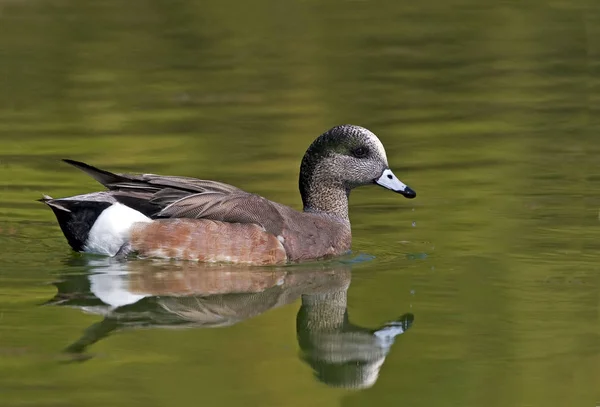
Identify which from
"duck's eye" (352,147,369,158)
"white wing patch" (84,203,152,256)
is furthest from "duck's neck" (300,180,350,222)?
"white wing patch" (84,203,152,256)

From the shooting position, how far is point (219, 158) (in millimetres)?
11672

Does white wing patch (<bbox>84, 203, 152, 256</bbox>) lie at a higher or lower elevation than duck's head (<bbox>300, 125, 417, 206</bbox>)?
lower

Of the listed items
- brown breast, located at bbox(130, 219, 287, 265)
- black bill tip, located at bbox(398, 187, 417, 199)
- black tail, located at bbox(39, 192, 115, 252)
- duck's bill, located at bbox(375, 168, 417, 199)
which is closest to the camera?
brown breast, located at bbox(130, 219, 287, 265)

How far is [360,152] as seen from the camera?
9016mm

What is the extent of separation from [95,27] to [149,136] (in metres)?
6.92

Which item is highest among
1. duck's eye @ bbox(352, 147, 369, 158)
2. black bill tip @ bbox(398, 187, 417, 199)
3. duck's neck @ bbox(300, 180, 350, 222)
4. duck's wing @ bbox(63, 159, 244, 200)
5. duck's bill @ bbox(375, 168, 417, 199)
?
duck's eye @ bbox(352, 147, 369, 158)

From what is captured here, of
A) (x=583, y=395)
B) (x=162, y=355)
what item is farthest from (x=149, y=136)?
(x=583, y=395)

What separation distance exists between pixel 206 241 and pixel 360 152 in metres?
1.20

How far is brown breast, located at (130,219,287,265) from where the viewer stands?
8523 millimetres

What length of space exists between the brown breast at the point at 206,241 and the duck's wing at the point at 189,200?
0.05 meters

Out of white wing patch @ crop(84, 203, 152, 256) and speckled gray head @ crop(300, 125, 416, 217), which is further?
speckled gray head @ crop(300, 125, 416, 217)

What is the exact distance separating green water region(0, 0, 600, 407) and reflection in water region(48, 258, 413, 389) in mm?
20

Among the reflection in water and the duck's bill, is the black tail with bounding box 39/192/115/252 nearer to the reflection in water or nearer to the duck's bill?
the reflection in water

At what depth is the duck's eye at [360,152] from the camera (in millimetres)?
9000
